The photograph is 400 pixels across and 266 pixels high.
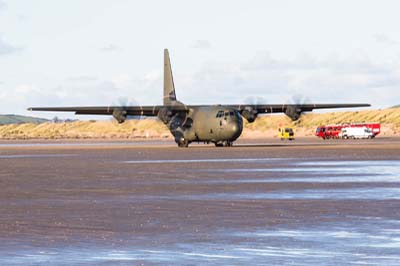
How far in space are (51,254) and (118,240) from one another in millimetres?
1918

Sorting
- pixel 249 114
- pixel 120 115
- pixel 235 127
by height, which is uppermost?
pixel 249 114

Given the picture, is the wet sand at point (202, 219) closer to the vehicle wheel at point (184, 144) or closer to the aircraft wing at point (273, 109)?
the vehicle wheel at point (184, 144)

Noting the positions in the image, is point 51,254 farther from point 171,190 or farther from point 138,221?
point 171,190

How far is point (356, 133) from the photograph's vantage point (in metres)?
141

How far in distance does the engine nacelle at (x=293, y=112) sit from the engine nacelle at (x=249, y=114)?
2.91 metres

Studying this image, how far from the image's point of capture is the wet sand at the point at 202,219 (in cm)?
1348

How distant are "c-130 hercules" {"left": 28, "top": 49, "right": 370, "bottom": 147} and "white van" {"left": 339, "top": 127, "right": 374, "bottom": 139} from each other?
51967mm

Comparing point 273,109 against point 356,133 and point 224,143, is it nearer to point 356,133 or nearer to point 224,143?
point 224,143

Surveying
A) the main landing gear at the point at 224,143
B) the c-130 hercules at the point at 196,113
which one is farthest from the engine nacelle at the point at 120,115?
the main landing gear at the point at 224,143

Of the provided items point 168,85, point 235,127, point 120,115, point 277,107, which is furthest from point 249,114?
point 120,115

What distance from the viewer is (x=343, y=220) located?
18.2m

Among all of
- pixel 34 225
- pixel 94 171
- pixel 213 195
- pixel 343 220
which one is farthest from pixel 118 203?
pixel 94 171

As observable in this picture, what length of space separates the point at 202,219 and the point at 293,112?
64527 millimetres

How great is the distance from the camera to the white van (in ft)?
452
